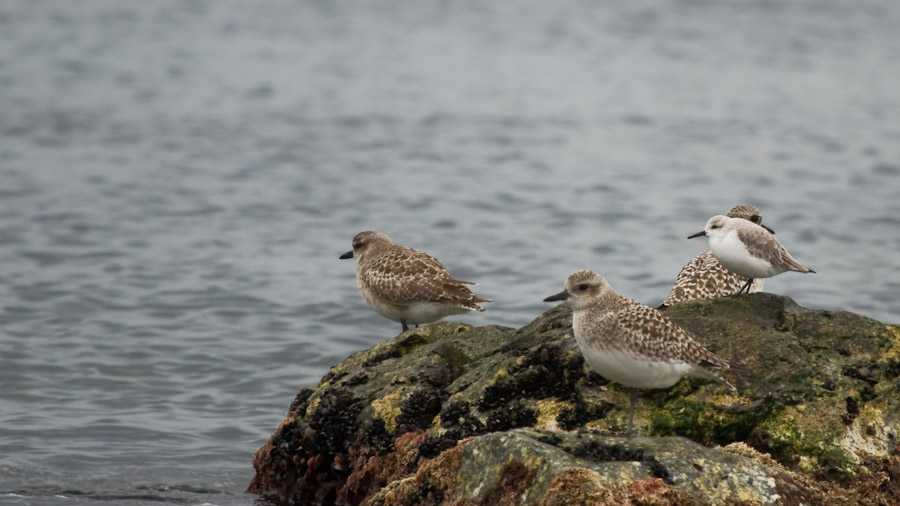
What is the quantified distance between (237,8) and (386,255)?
31.4m

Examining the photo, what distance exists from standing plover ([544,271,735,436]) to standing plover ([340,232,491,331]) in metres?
3.70

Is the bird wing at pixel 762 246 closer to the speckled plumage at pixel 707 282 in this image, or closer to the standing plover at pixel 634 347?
the speckled plumage at pixel 707 282

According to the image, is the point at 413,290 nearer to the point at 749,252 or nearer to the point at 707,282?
the point at 707,282

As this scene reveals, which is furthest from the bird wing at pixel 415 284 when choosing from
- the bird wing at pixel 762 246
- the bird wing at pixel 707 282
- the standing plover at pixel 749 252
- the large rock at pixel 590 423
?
the bird wing at pixel 762 246

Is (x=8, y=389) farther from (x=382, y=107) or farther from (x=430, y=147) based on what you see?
(x=382, y=107)

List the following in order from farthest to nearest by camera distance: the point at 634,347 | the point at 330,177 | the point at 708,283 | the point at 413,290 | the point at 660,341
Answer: the point at 330,177
the point at 413,290
the point at 708,283
the point at 660,341
the point at 634,347

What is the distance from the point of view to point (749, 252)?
33.6ft

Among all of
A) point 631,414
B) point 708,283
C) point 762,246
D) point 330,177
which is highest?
point 762,246

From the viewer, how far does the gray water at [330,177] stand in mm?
15352

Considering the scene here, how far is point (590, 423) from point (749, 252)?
8.29 ft

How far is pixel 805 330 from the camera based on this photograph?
9281 mm

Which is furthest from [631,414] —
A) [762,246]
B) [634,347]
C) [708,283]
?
[708,283]

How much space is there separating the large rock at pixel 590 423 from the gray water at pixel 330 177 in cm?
168

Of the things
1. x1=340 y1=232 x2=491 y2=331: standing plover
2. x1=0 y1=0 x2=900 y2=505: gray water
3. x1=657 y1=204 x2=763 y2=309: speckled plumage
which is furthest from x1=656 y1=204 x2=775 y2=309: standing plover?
x1=0 y1=0 x2=900 y2=505: gray water
